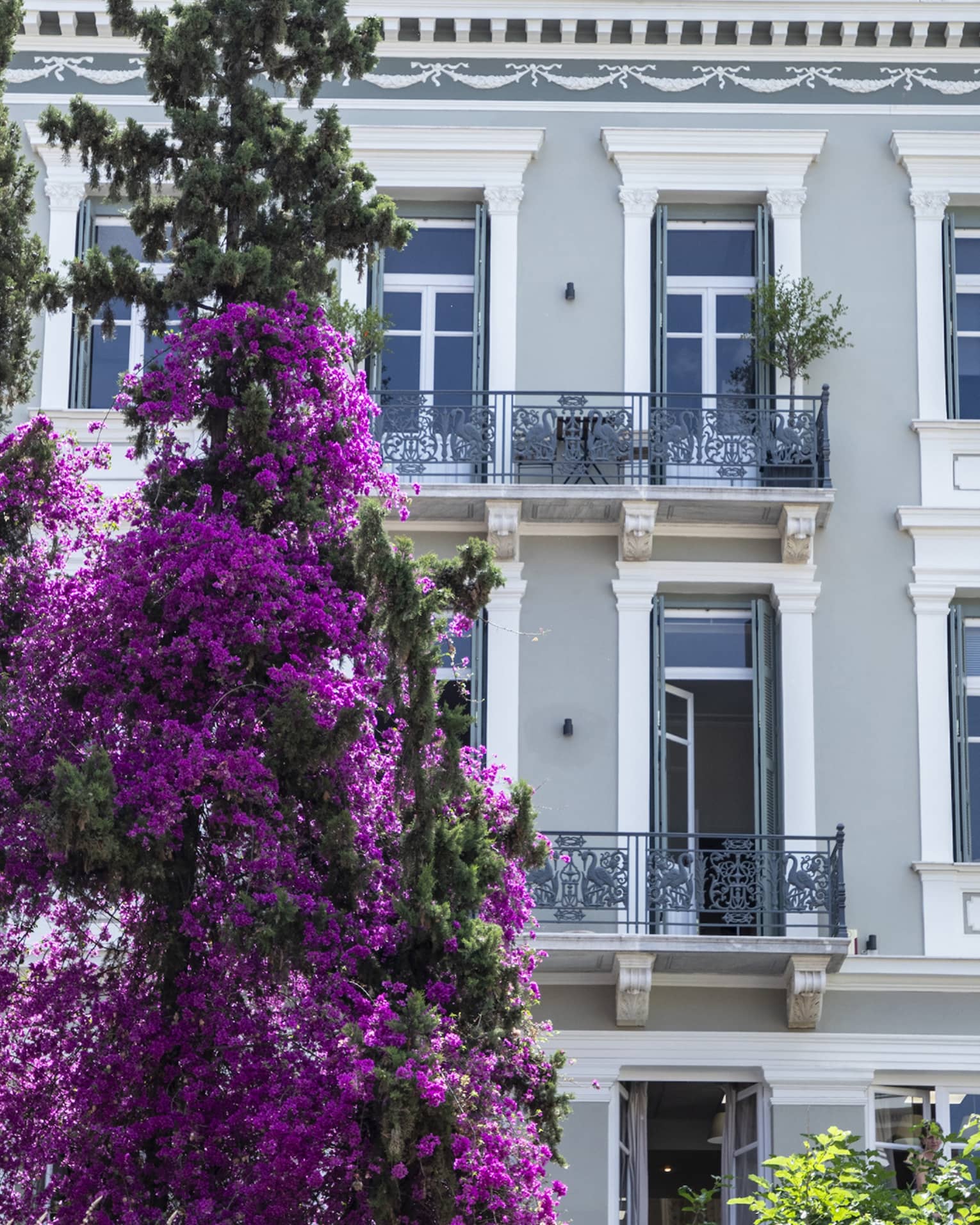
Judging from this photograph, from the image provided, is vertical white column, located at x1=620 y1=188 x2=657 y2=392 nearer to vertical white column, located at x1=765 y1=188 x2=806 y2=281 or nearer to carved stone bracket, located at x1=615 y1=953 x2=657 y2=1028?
vertical white column, located at x1=765 y1=188 x2=806 y2=281

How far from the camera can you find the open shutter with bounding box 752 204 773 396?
63.2ft

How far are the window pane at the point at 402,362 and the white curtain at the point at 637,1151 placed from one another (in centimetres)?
646

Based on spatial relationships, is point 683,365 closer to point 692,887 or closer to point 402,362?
point 402,362

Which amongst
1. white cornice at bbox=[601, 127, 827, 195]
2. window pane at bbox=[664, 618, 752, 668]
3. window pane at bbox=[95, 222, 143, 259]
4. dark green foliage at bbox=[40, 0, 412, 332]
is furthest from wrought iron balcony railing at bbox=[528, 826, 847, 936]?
window pane at bbox=[95, 222, 143, 259]

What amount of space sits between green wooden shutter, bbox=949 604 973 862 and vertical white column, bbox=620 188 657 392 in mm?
3391

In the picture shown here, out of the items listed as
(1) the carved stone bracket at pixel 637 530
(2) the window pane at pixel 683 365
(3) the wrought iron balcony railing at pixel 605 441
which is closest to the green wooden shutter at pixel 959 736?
(3) the wrought iron balcony railing at pixel 605 441

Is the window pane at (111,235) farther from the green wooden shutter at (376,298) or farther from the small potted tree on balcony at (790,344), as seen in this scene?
the small potted tree on balcony at (790,344)

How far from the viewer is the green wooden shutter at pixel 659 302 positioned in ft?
63.4

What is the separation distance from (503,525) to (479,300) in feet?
7.80

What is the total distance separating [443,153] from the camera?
19.7 metres

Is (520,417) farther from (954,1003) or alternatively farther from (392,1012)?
(392,1012)

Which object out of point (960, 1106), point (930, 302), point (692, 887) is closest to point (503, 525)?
point (692, 887)

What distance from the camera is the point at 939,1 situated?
1981cm

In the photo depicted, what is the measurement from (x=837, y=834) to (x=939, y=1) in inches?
305
